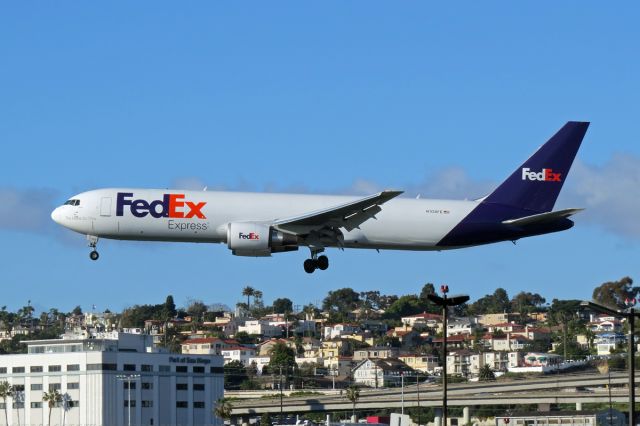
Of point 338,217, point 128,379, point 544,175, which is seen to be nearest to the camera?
point 338,217

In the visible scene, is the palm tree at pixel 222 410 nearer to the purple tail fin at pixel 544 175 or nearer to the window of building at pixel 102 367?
the window of building at pixel 102 367

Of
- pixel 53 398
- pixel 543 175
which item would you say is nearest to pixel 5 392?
pixel 53 398

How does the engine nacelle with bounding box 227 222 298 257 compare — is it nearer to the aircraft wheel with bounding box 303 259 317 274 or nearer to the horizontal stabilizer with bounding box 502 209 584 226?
the aircraft wheel with bounding box 303 259 317 274

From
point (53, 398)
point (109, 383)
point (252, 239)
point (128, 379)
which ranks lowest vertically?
point (53, 398)

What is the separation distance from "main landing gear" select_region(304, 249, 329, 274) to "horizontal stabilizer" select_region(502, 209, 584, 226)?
1078cm

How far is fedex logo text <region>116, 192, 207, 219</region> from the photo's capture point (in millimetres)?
66688

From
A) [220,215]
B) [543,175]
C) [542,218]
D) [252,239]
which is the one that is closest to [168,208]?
[220,215]

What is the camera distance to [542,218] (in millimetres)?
67188

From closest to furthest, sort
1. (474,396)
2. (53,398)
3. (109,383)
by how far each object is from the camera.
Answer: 1. (53,398)
2. (109,383)
3. (474,396)

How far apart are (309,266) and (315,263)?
391 mm

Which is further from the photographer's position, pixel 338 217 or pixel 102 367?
pixel 102 367

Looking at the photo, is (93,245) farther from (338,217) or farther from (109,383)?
(109,383)

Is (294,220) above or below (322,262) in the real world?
above

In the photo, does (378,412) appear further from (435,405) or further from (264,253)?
(264,253)
